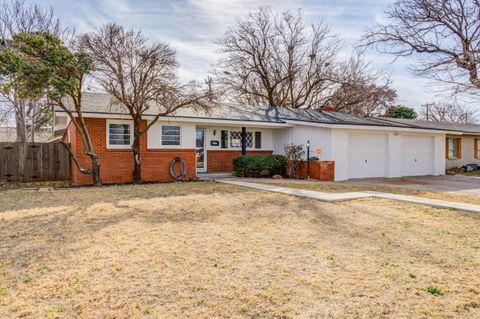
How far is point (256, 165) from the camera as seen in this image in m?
14.8

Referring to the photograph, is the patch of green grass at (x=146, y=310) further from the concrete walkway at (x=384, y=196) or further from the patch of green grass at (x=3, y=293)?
the concrete walkway at (x=384, y=196)

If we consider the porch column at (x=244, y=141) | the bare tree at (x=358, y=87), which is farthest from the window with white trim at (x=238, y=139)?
the bare tree at (x=358, y=87)

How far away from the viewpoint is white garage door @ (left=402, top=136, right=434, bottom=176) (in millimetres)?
16453

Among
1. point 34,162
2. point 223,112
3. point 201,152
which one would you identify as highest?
point 223,112

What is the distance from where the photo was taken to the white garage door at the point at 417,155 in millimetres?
16453

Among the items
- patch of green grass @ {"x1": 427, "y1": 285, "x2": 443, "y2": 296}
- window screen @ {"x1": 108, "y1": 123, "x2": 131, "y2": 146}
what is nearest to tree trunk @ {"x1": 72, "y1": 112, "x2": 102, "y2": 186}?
window screen @ {"x1": 108, "y1": 123, "x2": 131, "y2": 146}

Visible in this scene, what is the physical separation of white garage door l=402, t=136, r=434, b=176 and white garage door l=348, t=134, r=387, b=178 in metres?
1.33

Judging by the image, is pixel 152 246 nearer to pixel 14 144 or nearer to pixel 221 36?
pixel 14 144

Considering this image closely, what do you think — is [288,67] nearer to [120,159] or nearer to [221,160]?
[221,160]

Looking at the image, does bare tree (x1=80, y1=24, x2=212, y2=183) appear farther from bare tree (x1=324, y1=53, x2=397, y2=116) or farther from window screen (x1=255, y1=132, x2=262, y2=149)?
bare tree (x1=324, y1=53, x2=397, y2=116)

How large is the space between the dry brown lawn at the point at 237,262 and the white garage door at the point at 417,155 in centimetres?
948

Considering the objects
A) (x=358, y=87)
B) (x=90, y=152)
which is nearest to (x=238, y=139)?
(x=90, y=152)

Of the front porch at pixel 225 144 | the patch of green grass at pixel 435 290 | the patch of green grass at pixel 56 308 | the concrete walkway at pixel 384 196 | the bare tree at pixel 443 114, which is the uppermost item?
the bare tree at pixel 443 114

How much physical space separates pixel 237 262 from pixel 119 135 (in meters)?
10.1
